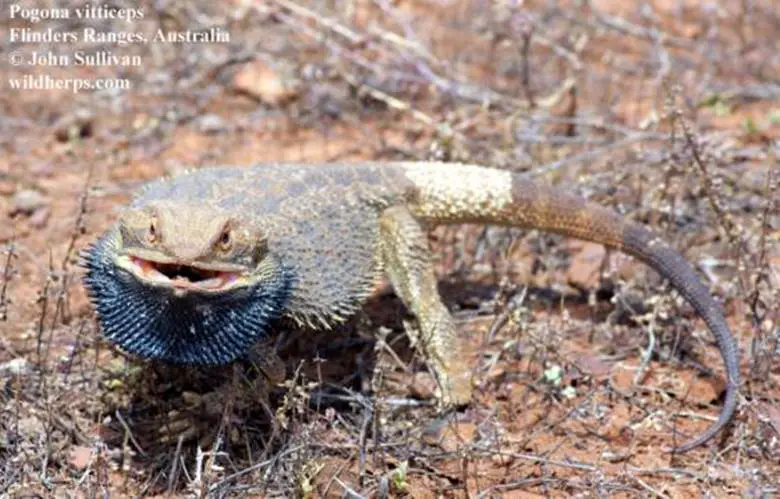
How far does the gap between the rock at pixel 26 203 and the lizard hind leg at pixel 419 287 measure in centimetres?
242

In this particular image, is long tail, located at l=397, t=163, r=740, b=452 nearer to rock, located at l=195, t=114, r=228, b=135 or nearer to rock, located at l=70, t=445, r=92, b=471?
rock, located at l=70, t=445, r=92, b=471

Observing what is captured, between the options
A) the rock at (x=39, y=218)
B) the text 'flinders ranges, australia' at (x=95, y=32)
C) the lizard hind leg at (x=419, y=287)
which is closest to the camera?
the lizard hind leg at (x=419, y=287)

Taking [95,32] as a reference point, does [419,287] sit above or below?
below

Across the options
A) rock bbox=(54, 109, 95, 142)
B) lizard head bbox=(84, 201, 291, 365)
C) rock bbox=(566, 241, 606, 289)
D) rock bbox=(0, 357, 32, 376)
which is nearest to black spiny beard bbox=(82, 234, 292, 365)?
lizard head bbox=(84, 201, 291, 365)

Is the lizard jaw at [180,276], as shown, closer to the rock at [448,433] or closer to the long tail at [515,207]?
the rock at [448,433]

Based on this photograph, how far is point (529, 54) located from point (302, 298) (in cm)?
429

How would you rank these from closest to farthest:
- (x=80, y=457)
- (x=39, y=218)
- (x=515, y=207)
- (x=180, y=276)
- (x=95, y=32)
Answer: (x=180, y=276), (x=80, y=457), (x=515, y=207), (x=39, y=218), (x=95, y=32)

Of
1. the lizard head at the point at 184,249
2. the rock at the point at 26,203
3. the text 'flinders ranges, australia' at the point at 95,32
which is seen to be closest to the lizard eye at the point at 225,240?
the lizard head at the point at 184,249

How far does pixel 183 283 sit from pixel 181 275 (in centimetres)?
12

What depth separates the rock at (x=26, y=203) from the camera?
20.4ft

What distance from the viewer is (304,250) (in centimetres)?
442

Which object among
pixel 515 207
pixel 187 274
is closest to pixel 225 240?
pixel 187 274

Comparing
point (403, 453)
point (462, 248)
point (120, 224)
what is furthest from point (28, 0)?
point (403, 453)

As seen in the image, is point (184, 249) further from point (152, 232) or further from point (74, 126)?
point (74, 126)
